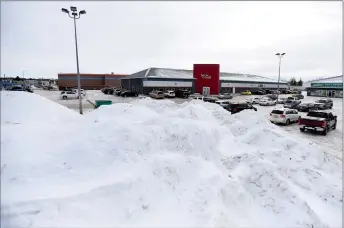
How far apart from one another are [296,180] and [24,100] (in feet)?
34.4

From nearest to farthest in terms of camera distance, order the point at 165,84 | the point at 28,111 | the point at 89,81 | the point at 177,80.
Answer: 1. the point at 28,111
2. the point at 165,84
3. the point at 177,80
4. the point at 89,81

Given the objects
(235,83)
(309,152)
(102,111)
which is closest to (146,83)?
(235,83)

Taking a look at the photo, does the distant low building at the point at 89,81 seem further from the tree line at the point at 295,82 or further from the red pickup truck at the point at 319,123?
the tree line at the point at 295,82

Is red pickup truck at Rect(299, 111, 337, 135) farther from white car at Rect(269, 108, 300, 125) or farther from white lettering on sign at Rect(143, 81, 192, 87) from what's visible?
white lettering on sign at Rect(143, 81, 192, 87)

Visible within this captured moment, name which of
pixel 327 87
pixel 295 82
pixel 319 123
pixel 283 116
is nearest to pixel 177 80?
pixel 283 116

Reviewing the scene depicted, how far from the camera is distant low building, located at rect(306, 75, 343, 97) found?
190 ft

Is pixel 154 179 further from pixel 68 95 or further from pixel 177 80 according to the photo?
pixel 177 80

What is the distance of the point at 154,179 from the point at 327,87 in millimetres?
67002

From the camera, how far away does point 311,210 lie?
21.0ft

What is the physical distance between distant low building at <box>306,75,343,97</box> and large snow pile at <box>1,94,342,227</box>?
195 feet

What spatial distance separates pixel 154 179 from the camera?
6.78 metres

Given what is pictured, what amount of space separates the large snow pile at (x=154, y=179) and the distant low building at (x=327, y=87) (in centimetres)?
5957

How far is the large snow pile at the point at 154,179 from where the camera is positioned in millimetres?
5602

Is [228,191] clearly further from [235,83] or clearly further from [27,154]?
[235,83]
